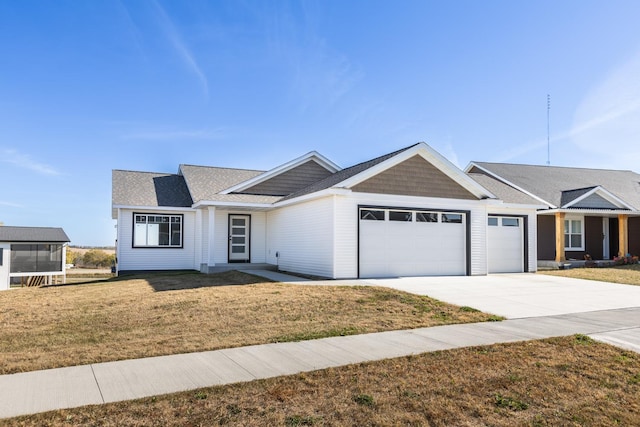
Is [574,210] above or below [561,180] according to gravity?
below

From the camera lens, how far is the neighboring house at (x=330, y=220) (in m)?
15.8

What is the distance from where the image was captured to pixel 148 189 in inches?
859

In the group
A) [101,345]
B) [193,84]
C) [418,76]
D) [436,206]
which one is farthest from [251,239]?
[101,345]

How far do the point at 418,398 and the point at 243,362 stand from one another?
95.6 inches

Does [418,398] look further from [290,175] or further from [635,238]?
[635,238]

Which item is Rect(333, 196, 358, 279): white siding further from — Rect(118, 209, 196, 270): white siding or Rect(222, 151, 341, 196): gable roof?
Rect(118, 209, 196, 270): white siding

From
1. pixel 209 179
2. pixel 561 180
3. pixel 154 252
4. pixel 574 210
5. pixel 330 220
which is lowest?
pixel 154 252

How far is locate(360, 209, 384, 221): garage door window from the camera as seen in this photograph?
52.0 ft

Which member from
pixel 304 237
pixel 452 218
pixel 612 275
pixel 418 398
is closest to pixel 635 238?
pixel 612 275

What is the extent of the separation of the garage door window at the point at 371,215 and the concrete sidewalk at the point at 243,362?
7595 millimetres

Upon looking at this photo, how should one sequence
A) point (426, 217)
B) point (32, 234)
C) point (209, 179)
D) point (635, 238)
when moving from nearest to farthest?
point (426, 217) → point (32, 234) → point (209, 179) → point (635, 238)

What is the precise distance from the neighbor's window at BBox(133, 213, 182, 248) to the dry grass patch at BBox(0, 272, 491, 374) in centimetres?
741

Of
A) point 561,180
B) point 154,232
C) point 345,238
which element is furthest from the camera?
point 561,180

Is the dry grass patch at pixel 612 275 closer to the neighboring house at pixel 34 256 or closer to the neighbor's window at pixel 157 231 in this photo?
the neighbor's window at pixel 157 231
